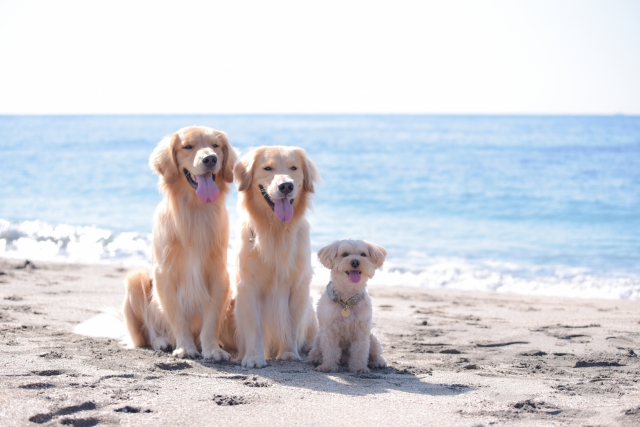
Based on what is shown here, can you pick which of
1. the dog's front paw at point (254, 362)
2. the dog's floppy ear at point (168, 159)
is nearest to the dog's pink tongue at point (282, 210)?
the dog's floppy ear at point (168, 159)

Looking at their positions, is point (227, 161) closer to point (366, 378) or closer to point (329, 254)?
point (329, 254)

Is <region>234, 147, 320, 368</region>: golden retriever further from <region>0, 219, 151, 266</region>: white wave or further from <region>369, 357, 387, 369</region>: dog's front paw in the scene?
<region>0, 219, 151, 266</region>: white wave

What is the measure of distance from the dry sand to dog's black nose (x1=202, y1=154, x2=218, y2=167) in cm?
130

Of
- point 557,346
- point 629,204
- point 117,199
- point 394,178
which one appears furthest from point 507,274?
point 394,178

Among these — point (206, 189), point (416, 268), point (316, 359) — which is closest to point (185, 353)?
point (316, 359)

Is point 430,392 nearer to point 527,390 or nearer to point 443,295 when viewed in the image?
point 527,390

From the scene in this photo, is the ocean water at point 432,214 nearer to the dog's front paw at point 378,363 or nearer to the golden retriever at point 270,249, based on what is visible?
the golden retriever at point 270,249

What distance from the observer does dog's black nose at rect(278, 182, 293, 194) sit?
4.16 metres

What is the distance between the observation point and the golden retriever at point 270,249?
4.30 m

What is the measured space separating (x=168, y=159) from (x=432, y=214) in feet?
37.9

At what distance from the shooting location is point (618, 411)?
10.6ft

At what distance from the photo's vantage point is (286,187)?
418 centimetres

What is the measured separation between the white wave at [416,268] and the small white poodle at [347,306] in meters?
3.79

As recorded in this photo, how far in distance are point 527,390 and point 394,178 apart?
18472mm
